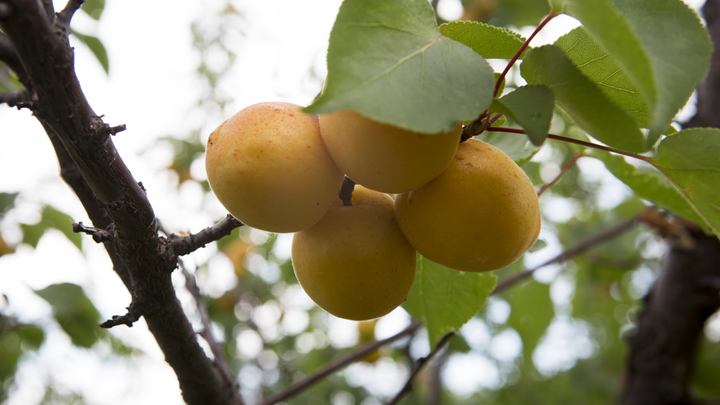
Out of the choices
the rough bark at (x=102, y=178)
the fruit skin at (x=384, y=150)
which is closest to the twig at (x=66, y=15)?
the rough bark at (x=102, y=178)

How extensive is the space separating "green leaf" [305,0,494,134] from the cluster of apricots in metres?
0.07

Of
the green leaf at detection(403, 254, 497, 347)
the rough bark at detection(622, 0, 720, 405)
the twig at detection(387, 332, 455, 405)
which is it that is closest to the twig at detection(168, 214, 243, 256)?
the green leaf at detection(403, 254, 497, 347)

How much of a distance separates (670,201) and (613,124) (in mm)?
517

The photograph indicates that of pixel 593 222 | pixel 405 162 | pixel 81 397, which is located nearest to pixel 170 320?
pixel 405 162

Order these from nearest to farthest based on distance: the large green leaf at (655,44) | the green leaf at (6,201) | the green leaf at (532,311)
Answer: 1. the large green leaf at (655,44)
2. the green leaf at (6,201)
3. the green leaf at (532,311)

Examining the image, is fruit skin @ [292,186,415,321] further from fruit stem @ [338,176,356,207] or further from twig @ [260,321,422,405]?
twig @ [260,321,422,405]

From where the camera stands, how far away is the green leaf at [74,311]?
1.48 metres

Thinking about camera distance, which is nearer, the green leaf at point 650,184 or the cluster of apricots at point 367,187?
the cluster of apricots at point 367,187

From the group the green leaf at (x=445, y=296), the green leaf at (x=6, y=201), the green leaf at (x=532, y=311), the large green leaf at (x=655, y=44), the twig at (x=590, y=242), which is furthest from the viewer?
the green leaf at (x=532, y=311)

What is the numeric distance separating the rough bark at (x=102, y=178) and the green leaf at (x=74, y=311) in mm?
880

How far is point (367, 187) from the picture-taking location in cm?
61

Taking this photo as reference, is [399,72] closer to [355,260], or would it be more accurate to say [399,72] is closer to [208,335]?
[355,260]

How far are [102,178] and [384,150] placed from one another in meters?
0.33

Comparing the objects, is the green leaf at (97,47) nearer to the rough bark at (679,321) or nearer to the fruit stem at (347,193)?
the fruit stem at (347,193)
